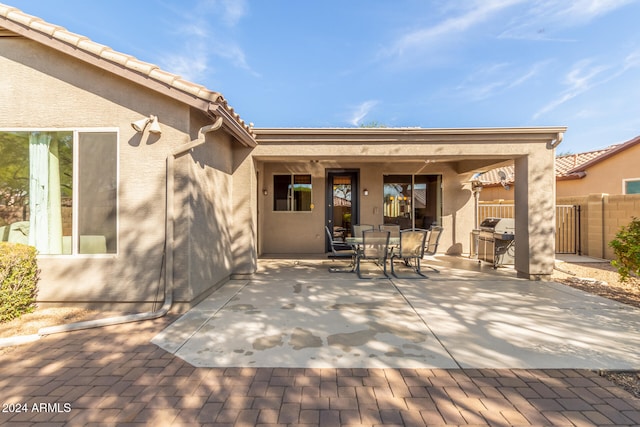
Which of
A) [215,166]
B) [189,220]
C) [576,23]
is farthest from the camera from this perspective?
[576,23]

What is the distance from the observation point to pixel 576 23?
356 inches

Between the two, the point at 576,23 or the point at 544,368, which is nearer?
the point at 544,368

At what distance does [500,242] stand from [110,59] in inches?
331

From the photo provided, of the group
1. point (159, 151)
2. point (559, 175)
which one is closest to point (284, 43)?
point (159, 151)

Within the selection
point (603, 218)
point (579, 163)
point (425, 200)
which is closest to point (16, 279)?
point (425, 200)

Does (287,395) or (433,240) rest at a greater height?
(433,240)

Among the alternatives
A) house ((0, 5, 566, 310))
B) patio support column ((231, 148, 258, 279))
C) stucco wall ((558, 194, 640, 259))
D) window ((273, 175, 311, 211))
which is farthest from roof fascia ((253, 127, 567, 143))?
stucco wall ((558, 194, 640, 259))

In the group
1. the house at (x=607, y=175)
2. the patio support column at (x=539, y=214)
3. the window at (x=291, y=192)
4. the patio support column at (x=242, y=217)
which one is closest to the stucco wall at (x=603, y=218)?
the house at (x=607, y=175)

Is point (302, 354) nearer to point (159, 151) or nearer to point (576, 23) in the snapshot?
point (159, 151)

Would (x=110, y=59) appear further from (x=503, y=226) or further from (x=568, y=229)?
(x=568, y=229)

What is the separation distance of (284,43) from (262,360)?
52.2 feet

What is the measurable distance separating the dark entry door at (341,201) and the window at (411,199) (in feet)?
3.46

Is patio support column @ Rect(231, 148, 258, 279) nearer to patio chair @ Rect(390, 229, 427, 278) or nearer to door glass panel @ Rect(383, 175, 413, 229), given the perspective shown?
patio chair @ Rect(390, 229, 427, 278)

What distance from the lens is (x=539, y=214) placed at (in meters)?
5.94
